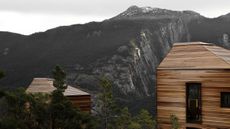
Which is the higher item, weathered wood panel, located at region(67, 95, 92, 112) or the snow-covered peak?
the snow-covered peak

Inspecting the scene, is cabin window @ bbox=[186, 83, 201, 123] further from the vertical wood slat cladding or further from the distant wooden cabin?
the distant wooden cabin

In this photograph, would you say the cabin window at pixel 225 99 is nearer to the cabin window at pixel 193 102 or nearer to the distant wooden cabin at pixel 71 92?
the cabin window at pixel 193 102

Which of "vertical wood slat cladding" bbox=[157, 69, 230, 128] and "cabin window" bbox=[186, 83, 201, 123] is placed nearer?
"vertical wood slat cladding" bbox=[157, 69, 230, 128]

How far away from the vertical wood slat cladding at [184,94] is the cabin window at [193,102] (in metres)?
0.24

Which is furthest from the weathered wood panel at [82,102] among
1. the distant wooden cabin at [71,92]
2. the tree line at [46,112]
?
the tree line at [46,112]

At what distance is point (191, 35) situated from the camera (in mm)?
134625

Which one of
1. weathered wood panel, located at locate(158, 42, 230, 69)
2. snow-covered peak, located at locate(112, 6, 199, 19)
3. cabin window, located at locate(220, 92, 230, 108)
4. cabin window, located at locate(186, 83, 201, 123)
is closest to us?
cabin window, located at locate(220, 92, 230, 108)

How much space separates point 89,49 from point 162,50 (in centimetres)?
2025

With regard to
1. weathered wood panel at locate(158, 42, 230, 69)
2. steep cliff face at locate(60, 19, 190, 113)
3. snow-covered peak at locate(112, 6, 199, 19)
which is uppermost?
snow-covered peak at locate(112, 6, 199, 19)

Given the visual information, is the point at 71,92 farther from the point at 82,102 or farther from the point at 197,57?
the point at 197,57

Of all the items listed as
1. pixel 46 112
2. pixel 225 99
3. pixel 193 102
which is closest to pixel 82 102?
pixel 46 112

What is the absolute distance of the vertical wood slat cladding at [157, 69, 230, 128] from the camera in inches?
973

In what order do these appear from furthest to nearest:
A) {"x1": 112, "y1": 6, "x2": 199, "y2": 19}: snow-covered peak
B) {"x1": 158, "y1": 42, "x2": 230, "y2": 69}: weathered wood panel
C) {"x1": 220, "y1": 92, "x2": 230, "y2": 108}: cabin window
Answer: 1. {"x1": 112, "y1": 6, "x2": 199, "y2": 19}: snow-covered peak
2. {"x1": 158, "y1": 42, "x2": 230, "y2": 69}: weathered wood panel
3. {"x1": 220, "y1": 92, "x2": 230, "y2": 108}: cabin window

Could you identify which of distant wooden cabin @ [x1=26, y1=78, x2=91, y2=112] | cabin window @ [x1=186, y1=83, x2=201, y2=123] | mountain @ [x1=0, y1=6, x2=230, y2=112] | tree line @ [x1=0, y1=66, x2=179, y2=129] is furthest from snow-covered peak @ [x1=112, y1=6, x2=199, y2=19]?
tree line @ [x1=0, y1=66, x2=179, y2=129]
